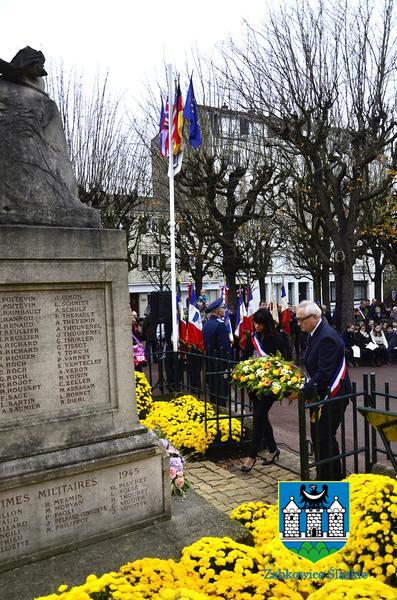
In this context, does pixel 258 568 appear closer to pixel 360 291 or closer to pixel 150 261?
pixel 150 261

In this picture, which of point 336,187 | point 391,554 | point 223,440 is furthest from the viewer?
point 336,187

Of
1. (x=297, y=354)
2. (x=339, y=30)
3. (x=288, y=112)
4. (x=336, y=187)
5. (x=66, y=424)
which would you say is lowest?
(x=297, y=354)

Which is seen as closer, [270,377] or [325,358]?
[325,358]

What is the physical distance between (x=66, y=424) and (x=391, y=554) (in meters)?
2.23

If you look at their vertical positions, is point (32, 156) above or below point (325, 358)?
above

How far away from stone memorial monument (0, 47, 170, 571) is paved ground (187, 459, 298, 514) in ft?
5.61

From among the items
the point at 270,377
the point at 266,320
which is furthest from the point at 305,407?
the point at 266,320

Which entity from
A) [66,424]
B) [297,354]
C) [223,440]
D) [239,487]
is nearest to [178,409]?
[223,440]

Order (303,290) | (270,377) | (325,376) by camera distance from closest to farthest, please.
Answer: (325,376) < (270,377) < (303,290)

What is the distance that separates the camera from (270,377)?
228 inches

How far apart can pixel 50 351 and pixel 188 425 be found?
12.0 feet

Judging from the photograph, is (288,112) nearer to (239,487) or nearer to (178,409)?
(178,409)

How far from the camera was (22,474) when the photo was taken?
10.5 ft

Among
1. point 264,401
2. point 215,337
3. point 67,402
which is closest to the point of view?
point 67,402
